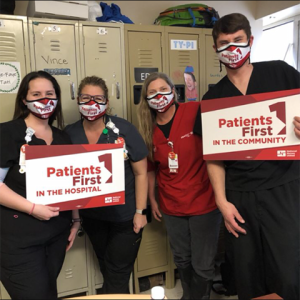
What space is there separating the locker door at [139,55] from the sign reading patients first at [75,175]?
93 cm

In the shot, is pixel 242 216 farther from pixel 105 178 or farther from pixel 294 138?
pixel 105 178

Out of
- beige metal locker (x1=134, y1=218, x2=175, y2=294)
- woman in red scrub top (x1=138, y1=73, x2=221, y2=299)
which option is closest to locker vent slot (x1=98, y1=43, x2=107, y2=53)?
woman in red scrub top (x1=138, y1=73, x2=221, y2=299)

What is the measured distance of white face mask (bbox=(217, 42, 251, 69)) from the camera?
1.47 metres

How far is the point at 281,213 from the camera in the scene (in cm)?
146

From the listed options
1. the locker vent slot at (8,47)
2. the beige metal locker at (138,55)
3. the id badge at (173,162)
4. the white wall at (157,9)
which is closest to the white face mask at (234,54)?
the id badge at (173,162)

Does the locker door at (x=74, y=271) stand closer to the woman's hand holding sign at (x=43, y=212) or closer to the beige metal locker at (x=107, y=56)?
the woman's hand holding sign at (x=43, y=212)

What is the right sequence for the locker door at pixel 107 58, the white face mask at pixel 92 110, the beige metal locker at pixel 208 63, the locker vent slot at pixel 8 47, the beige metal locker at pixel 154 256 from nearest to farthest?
the white face mask at pixel 92 110 → the locker vent slot at pixel 8 47 → the locker door at pixel 107 58 → the beige metal locker at pixel 154 256 → the beige metal locker at pixel 208 63

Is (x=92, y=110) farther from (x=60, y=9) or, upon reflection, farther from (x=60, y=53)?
(x=60, y=9)

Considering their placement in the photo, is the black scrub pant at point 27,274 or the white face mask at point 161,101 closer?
the black scrub pant at point 27,274

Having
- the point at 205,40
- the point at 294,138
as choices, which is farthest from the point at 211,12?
the point at 294,138

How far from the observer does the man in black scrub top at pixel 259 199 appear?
1464 millimetres

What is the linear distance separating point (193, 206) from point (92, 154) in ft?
2.43

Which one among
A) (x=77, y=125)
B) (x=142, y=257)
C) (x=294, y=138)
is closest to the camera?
(x=294, y=138)

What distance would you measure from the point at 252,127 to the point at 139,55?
1320 millimetres
